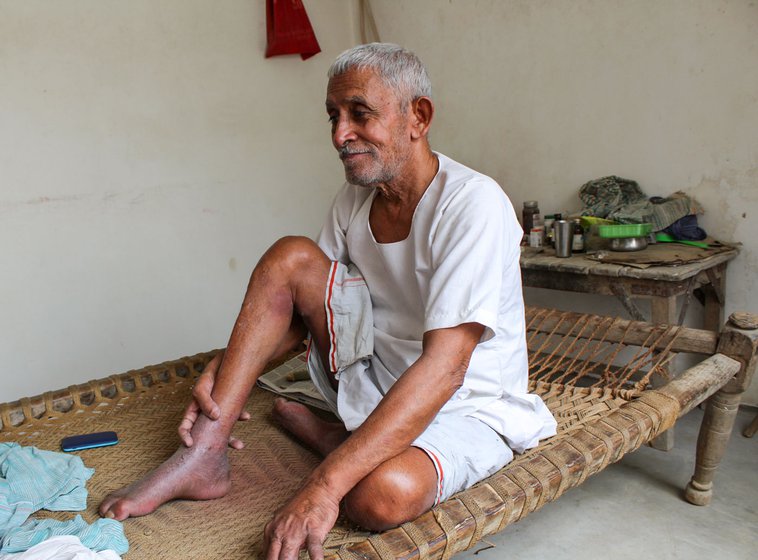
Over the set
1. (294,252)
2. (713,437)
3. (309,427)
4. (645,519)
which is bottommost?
(645,519)

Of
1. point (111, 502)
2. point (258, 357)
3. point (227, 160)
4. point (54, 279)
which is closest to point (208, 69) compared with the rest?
point (227, 160)

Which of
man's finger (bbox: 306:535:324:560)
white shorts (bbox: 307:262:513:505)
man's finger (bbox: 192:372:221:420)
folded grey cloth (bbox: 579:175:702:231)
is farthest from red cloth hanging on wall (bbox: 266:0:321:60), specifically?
man's finger (bbox: 306:535:324:560)

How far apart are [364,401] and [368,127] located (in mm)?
650

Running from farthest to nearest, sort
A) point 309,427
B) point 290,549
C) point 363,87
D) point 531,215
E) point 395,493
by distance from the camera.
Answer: point 531,215 < point 309,427 < point 363,87 < point 395,493 < point 290,549

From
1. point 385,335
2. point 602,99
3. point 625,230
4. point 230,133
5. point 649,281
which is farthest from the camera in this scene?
point 230,133

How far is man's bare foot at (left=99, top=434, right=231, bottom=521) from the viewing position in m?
1.45

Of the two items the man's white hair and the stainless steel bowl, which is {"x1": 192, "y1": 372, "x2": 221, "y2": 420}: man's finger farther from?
the stainless steel bowl

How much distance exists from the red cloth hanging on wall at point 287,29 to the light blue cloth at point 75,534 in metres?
2.70

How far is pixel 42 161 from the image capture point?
2742 millimetres

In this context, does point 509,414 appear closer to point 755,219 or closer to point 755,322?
point 755,322

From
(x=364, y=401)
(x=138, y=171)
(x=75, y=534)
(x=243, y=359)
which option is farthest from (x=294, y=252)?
(x=138, y=171)

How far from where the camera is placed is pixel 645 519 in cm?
202

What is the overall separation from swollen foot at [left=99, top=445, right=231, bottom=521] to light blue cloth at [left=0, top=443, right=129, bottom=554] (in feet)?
0.22

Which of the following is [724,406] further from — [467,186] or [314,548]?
[314,548]
